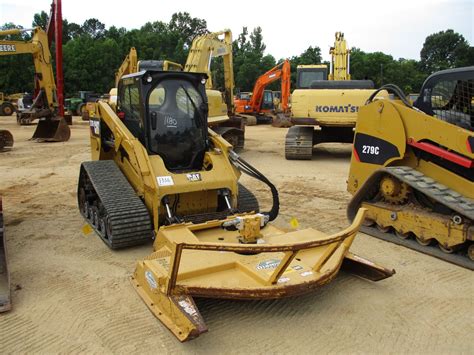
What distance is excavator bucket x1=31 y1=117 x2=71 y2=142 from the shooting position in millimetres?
15328

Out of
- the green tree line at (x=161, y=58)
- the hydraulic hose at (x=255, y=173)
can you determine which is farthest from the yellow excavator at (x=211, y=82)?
the green tree line at (x=161, y=58)

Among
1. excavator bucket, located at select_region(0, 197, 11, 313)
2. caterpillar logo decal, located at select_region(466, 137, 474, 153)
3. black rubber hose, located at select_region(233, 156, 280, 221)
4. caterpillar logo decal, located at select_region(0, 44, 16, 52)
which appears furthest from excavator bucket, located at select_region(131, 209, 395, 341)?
caterpillar logo decal, located at select_region(0, 44, 16, 52)

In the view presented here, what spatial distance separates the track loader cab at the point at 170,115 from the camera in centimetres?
529

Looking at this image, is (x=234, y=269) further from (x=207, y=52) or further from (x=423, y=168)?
(x=207, y=52)

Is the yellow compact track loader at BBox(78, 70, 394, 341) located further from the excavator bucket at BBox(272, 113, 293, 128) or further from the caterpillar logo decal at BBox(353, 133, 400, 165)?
the excavator bucket at BBox(272, 113, 293, 128)

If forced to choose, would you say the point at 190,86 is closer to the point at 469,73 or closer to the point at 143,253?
the point at 143,253

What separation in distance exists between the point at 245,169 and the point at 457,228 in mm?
2235

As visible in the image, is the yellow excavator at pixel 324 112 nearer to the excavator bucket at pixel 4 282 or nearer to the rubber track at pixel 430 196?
the rubber track at pixel 430 196

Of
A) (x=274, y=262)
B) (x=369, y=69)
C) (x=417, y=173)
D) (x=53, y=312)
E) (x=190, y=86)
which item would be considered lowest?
(x=53, y=312)

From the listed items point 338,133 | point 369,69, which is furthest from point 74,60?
point 338,133

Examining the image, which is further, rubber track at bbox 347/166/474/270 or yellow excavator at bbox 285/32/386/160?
yellow excavator at bbox 285/32/386/160

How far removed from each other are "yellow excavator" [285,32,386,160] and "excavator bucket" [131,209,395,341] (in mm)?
6921

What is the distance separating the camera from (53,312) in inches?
144

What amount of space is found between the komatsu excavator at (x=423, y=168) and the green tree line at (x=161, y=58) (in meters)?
26.0
